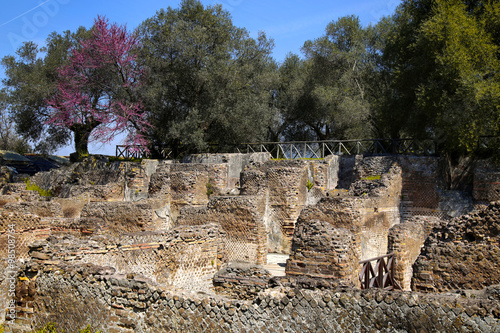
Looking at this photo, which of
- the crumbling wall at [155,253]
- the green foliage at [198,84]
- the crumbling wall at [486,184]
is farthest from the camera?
the green foliage at [198,84]

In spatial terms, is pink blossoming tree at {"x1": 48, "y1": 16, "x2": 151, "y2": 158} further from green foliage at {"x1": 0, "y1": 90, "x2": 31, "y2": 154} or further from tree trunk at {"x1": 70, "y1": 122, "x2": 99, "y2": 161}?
green foliage at {"x1": 0, "y1": 90, "x2": 31, "y2": 154}

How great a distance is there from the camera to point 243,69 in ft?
89.1

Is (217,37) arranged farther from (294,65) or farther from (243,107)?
(294,65)

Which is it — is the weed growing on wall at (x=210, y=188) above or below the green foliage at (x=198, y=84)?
below

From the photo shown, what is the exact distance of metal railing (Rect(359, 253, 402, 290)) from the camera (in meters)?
10.1

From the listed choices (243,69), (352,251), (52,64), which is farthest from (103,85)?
(352,251)

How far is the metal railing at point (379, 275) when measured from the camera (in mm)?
10109

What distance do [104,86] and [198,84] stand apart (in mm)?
6160

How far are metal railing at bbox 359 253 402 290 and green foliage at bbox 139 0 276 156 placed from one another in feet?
50.0

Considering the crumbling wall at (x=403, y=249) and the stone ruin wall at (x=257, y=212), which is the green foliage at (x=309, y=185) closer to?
the stone ruin wall at (x=257, y=212)

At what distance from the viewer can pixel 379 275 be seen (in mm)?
10742

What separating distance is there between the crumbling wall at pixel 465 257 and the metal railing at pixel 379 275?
4.96ft

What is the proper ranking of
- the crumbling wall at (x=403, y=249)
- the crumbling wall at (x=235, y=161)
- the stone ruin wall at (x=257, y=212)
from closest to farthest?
the stone ruin wall at (x=257, y=212), the crumbling wall at (x=403, y=249), the crumbling wall at (x=235, y=161)

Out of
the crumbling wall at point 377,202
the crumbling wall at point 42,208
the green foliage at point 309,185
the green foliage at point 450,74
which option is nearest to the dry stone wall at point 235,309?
the crumbling wall at point 42,208
